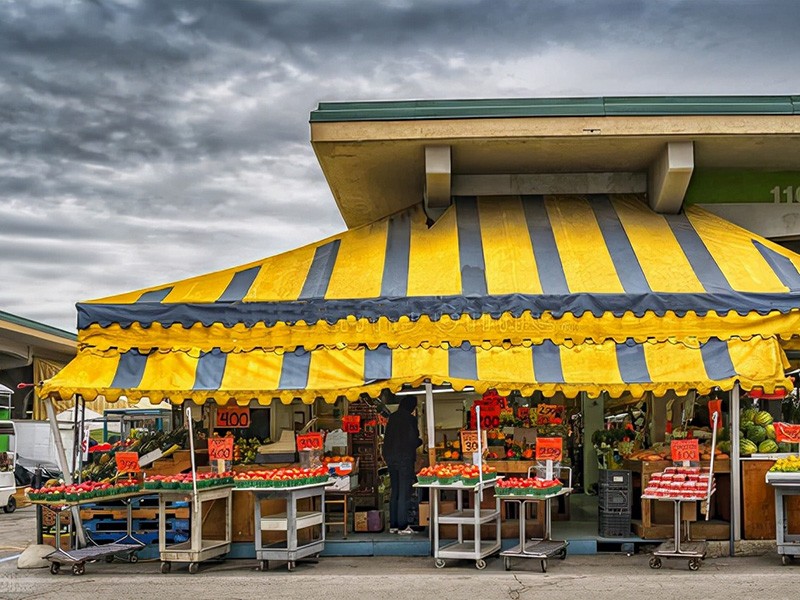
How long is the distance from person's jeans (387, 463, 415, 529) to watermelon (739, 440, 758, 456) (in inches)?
182

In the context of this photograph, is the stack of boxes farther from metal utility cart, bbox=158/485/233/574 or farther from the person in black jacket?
metal utility cart, bbox=158/485/233/574

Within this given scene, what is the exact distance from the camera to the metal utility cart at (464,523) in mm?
12281

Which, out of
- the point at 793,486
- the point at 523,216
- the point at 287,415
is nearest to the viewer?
the point at 793,486

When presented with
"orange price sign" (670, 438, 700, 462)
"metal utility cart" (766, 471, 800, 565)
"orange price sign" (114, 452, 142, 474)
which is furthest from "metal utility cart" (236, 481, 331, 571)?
"metal utility cart" (766, 471, 800, 565)

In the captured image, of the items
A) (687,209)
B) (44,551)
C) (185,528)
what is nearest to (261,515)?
(185,528)

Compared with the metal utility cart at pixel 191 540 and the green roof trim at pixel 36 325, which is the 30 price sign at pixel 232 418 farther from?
the green roof trim at pixel 36 325

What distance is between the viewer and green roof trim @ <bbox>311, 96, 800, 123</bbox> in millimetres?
14820

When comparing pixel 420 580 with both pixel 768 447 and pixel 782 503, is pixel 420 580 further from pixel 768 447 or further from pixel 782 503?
pixel 768 447

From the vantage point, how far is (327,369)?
1347cm

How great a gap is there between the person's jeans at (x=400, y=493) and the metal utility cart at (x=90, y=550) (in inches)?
139

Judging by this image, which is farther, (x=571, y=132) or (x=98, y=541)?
(x=571, y=132)

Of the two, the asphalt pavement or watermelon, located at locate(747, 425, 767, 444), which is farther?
watermelon, located at locate(747, 425, 767, 444)

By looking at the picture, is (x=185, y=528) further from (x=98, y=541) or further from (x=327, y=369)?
(x=327, y=369)

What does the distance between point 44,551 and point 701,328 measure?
31.3ft
